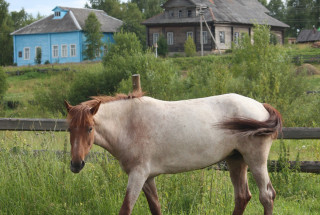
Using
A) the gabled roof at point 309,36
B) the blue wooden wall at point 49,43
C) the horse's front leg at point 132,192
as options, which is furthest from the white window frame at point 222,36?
the horse's front leg at point 132,192

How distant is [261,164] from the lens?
479 centimetres

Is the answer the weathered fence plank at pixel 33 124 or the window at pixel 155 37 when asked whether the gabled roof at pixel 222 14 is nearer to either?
the window at pixel 155 37

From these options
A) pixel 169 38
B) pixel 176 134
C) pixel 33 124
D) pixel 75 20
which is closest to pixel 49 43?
pixel 75 20

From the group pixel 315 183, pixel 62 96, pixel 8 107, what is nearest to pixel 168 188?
pixel 315 183

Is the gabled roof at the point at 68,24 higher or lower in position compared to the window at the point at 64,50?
higher

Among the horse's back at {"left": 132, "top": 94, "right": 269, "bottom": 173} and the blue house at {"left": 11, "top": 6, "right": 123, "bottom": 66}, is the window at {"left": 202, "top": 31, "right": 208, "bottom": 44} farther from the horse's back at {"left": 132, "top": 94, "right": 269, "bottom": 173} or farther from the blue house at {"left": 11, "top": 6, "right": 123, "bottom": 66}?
the horse's back at {"left": 132, "top": 94, "right": 269, "bottom": 173}

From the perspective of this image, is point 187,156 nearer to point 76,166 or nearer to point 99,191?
point 76,166

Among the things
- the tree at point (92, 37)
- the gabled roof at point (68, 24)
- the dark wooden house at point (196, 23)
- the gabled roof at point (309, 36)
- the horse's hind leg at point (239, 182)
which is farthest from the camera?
the gabled roof at point (309, 36)

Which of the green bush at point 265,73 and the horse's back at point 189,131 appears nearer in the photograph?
the horse's back at point 189,131

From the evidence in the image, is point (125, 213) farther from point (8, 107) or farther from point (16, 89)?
point (16, 89)

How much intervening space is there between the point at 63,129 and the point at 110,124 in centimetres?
283

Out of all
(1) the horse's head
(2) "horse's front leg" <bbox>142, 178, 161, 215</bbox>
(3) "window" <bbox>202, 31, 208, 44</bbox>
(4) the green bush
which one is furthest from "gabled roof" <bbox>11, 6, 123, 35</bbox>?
(1) the horse's head

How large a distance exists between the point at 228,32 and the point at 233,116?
47497 mm

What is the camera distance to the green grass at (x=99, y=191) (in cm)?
543
